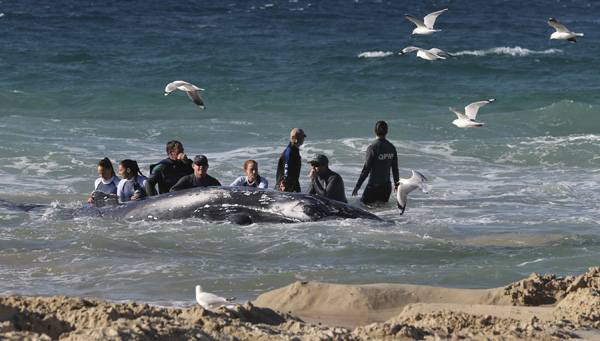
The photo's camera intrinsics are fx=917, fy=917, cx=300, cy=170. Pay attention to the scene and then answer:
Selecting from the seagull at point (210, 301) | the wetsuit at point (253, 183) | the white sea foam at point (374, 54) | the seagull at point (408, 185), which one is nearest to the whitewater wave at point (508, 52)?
the white sea foam at point (374, 54)

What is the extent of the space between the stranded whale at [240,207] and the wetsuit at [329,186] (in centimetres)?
55

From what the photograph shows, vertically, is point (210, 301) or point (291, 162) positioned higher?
point (291, 162)

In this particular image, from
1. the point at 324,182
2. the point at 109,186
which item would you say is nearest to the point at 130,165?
the point at 109,186

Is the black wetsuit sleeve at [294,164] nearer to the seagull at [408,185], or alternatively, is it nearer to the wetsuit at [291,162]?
the wetsuit at [291,162]

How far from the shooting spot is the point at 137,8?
172 ft

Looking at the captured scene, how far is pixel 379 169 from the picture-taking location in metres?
13.9

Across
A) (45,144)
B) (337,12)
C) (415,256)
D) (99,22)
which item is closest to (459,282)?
(415,256)

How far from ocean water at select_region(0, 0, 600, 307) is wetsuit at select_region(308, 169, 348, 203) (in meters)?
0.80

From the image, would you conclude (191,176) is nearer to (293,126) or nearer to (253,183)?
(253,183)

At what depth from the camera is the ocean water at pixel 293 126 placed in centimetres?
982

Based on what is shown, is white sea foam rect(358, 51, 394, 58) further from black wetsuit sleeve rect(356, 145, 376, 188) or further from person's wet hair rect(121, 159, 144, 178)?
person's wet hair rect(121, 159, 144, 178)

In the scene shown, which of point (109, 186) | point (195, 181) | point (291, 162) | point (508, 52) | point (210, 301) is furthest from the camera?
point (508, 52)

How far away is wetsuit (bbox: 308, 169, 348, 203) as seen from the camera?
1246 cm

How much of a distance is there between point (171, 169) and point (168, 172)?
0.06m
